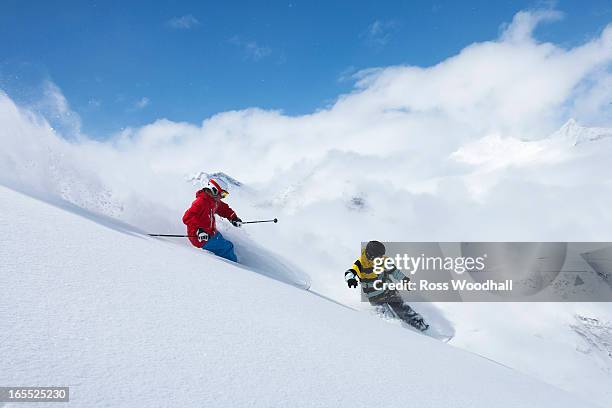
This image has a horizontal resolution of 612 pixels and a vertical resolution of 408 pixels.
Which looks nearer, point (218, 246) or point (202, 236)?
point (202, 236)

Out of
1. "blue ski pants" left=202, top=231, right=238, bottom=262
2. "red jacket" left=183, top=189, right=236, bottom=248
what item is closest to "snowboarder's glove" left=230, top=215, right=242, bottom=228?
"red jacket" left=183, top=189, right=236, bottom=248

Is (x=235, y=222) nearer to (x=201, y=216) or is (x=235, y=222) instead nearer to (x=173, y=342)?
(x=201, y=216)

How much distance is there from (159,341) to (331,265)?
2015 cm

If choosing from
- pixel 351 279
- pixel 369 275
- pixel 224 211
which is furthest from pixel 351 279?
pixel 224 211

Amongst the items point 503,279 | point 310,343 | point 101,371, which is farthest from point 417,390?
point 503,279

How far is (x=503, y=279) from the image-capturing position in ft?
208

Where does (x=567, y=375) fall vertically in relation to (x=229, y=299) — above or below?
below

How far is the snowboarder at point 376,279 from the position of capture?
8.98m

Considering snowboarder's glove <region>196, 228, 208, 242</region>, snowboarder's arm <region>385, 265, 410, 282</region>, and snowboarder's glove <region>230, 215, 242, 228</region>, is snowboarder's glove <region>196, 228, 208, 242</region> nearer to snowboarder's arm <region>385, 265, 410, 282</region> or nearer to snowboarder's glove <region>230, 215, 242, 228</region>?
snowboarder's glove <region>230, 215, 242, 228</region>

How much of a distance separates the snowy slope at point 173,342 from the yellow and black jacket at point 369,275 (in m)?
5.42

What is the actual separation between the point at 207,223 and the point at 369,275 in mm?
4230

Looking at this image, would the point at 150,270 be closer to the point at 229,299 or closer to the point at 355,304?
the point at 229,299

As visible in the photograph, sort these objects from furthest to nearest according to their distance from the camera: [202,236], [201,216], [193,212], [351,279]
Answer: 1. [351,279]
2. [201,216]
3. [193,212]
4. [202,236]

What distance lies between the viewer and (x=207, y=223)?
318 inches
